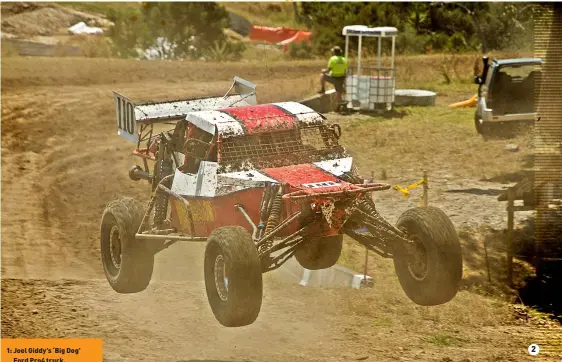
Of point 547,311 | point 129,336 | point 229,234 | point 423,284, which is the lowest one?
point 547,311

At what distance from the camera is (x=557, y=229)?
2080 cm

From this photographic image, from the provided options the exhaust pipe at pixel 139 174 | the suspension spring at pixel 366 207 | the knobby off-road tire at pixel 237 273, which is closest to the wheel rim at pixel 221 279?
the knobby off-road tire at pixel 237 273

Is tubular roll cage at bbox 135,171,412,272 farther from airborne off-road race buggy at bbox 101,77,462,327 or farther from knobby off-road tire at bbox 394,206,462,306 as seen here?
knobby off-road tire at bbox 394,206,462,306

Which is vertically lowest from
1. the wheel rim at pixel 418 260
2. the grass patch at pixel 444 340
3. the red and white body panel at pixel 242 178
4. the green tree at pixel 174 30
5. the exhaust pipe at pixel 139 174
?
the grass patch at pixel 444 340

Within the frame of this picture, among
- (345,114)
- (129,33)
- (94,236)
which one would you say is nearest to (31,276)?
(94,236)

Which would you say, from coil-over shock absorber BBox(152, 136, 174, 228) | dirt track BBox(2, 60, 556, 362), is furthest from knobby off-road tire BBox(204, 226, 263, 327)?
dirt track BBox(2, 60, 556, 362)

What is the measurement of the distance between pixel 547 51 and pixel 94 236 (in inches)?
421

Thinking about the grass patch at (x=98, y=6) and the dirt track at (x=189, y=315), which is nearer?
the dirt track at (x=189, y=315)

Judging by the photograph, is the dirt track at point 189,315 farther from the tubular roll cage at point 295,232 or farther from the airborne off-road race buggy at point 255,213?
the tubular roll cage at point 295,232

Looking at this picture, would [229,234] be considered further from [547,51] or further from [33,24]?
[33,24]

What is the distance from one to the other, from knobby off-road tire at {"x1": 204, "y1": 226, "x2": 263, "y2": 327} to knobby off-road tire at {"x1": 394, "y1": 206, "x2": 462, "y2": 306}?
2.19 metres

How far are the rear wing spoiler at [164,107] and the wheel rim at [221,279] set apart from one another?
3.27m
